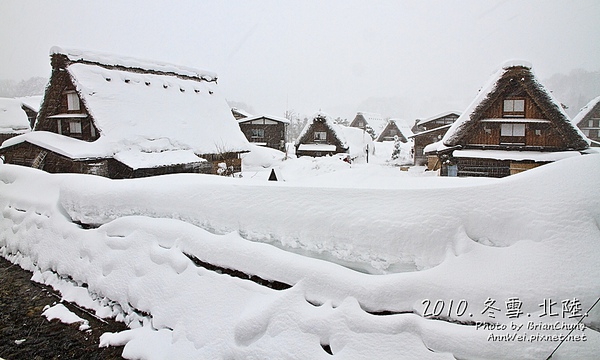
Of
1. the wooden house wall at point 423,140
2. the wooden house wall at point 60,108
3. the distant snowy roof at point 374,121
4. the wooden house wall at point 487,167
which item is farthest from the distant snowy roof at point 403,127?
the wooden house wall at point 60,108

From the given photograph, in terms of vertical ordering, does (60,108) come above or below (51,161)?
above

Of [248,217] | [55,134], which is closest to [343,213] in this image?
[248,217]

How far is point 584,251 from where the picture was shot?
2471 millimetres

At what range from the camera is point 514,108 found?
13.7 metres

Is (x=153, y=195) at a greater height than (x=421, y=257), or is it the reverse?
(x=153, y=195)

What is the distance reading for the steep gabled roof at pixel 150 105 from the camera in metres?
13.9

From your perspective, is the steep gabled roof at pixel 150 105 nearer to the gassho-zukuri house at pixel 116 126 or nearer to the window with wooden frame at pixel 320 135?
the gassho-zukuri house at pixel 116 126

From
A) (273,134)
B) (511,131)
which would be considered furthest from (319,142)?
(511,131)

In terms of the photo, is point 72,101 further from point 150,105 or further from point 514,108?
point 514,108

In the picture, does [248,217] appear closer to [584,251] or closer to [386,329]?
[386,329]

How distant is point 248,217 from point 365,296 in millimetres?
1667

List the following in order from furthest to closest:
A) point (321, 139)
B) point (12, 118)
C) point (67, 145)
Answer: point (321, 139) → point (12, 118) → point (67, 145)

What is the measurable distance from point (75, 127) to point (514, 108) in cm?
1870

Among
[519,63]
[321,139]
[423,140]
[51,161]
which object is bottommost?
[51,161]
